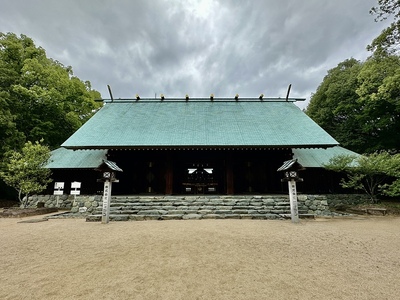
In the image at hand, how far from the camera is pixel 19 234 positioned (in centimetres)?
577

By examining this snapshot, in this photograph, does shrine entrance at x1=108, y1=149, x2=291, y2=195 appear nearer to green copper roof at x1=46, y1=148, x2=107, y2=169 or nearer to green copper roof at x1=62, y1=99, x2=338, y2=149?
green copper roof at x1=62, y1=99, x2=338, y2=149

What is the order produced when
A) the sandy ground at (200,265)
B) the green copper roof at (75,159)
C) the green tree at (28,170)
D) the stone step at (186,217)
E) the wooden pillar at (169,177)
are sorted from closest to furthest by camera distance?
the sandy ground at (200,265), the stone step at (186,217), the green tree at (28,170), the wooden pillar at (169,177), the green copper roof at (75,159)

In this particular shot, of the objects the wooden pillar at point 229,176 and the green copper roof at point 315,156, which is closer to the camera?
the wooden pillar at point 229,176

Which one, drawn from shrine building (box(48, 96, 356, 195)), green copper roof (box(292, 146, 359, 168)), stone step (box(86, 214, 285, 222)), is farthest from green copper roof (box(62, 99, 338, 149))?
stone step (box(86, 214, 285, 222))

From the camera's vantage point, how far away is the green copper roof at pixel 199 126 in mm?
10297

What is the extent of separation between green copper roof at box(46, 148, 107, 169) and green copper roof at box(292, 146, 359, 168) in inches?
495

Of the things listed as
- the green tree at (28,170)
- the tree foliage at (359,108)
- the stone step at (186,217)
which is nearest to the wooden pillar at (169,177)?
the stone step at (186,217)

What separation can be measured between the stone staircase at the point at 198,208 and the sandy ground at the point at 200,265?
2429 millimetres

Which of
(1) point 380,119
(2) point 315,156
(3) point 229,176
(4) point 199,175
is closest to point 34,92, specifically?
(4) point 199,175

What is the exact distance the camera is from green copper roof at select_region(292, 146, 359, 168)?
1177 centimetres

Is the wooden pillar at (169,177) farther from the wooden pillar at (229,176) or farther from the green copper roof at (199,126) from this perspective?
the wooden pillar at (229,176)

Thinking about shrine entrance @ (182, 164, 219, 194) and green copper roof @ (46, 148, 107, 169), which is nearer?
green copper roof @ (46, 148, 107, 169)

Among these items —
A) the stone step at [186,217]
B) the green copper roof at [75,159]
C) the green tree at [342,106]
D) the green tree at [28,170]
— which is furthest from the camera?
the green tree at [342,106]

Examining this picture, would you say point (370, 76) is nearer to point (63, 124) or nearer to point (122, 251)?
point (122, 251)
